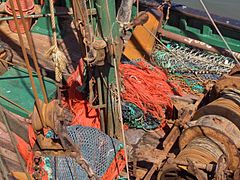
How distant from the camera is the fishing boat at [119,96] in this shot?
445 centimetres

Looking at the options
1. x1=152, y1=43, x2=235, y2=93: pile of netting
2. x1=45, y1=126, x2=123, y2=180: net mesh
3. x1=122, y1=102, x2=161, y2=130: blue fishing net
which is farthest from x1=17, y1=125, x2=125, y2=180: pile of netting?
x1=152, y1=43, x2=235, y2=93: pile of netting

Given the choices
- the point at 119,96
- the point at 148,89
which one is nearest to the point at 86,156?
the point at 119,96

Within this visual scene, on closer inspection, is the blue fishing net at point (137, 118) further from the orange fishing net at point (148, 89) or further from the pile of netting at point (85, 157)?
the pile of netting at point (85, 157)

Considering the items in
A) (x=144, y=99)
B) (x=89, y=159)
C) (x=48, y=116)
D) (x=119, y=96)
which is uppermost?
(x=48, y=116)

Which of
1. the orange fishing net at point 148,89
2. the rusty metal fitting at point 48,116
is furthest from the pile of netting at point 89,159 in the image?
the rusty metal fitting at point 48,116

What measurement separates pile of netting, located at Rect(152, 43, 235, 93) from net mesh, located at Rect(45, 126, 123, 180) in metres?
2.07

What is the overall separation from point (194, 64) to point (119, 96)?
2.90m

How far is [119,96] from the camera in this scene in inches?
195

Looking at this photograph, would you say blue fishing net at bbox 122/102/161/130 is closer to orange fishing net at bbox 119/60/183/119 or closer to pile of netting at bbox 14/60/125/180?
orange fishing net at bbox 119/60/183/119

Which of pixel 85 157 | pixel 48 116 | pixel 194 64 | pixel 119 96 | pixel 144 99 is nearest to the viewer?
pixel 48 116

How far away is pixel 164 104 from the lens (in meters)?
6.61

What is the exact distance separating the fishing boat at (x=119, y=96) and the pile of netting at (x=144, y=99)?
0.02 meters

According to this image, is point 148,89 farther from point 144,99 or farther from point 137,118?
point 137,118

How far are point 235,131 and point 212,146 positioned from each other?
33 centimetres
